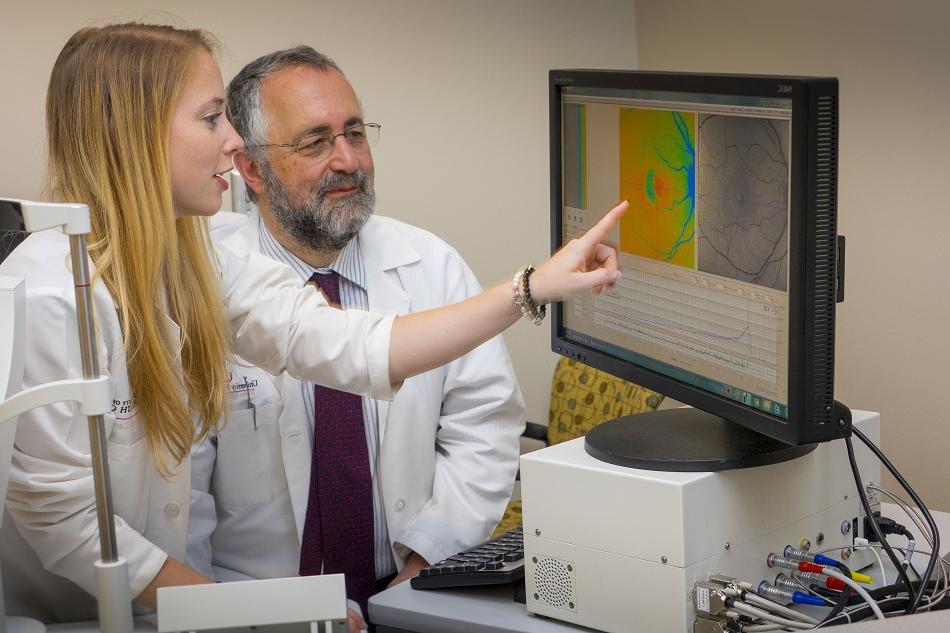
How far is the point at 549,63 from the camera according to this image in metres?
3.28

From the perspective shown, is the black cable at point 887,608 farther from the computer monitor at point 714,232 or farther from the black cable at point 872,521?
the computer monitor at point 714,232

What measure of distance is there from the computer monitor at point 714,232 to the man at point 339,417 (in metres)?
0.59

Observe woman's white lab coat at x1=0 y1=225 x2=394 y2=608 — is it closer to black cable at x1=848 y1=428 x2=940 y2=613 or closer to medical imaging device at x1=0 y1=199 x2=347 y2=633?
medical imaging device at x1=0 y1=199 x2=347 y2=633

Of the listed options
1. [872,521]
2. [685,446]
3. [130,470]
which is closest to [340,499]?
[130,470]

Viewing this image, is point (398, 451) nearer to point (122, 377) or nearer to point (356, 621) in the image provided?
point (356, 621)

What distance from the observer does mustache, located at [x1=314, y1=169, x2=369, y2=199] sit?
7.03ft

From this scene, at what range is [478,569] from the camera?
1.41 metres

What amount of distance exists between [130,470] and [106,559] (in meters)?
0.52

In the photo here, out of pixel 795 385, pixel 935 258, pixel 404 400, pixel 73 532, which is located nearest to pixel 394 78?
pixel 404 400

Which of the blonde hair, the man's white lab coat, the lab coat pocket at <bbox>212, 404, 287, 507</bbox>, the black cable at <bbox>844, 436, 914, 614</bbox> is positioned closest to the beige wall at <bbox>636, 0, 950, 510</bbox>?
the man's white lab coat

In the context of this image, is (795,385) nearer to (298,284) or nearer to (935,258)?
(298,284)

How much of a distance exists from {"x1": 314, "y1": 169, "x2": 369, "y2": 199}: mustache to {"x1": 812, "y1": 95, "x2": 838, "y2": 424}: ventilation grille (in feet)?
4.01

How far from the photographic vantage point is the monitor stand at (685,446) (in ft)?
4.06

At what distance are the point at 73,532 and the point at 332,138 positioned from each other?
0.98m
